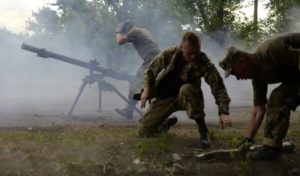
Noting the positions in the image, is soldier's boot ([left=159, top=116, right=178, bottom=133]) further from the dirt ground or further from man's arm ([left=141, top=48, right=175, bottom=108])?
man's arm ([left=141, top=48, right=175, bottom=108])

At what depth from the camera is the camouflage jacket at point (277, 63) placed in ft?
14.9

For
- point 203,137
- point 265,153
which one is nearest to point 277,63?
point 265,153

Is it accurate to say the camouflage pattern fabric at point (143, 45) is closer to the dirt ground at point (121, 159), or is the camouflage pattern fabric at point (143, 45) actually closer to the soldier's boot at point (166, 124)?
the soldier's boot at point (166, 124)

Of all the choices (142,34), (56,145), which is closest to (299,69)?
(56,145)

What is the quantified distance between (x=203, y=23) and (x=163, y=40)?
6.09 meters

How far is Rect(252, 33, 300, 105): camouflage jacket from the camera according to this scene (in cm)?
453

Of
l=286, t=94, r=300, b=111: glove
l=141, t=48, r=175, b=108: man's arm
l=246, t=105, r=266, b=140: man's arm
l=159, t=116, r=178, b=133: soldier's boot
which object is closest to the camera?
l=286, t=94, r=300, b=111: glove

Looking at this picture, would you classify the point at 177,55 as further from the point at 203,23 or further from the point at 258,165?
the point at 203,23

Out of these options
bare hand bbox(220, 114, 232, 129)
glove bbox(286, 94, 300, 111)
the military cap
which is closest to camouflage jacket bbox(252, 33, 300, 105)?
glove bbox(286, 94, 300, 111)

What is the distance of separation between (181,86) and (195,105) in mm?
413

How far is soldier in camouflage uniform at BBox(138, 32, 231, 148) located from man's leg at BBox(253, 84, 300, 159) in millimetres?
478

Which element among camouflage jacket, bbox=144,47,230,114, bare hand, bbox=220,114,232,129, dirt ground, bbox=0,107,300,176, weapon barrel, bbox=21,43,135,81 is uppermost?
weapon barrel, bbox=21,43,135,81

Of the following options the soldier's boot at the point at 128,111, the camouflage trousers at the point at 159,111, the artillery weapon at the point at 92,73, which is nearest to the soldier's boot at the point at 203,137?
the camouflage trousers at the point at 159,111

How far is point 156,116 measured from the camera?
560cm
